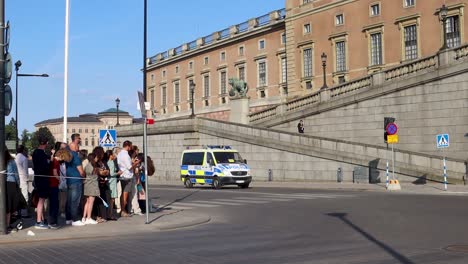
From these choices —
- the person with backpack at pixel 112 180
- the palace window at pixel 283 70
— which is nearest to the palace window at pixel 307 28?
the palace window at pixel 283 70

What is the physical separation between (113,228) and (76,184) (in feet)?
4.60

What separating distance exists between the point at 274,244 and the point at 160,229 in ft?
12.6

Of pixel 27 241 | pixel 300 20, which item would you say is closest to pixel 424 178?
pixel 27 241

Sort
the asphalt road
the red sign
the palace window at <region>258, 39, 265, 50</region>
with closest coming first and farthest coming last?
1. the asphalt road
2. the red sign
3. the palace window at <region>258, 39, 265, 50</region>

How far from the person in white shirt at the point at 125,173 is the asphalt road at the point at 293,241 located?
2.55m

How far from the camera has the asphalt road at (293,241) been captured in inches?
384

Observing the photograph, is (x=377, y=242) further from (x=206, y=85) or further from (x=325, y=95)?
(x=206, y=85)

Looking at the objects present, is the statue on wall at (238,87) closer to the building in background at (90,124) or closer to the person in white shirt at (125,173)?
the person in white shirt at (125,173)

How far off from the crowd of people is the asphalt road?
2.06 metres

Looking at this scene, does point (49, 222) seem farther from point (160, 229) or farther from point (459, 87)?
point (459, 87)

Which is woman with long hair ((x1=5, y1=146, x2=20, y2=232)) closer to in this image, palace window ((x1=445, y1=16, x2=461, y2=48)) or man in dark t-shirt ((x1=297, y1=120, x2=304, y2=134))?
man in dark t-shirt ((x1=297, y1=120, x2=304, y2=134))

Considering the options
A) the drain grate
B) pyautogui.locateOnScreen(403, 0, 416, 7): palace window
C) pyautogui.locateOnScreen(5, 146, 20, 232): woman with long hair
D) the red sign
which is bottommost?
the drain grate

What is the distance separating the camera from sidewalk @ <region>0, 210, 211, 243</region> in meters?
12.5

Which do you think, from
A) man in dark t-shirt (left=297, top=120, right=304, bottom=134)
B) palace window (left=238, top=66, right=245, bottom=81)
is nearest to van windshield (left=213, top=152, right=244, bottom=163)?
man in dark t-shirt (left=297, top=120, right=304, bottom=134)
